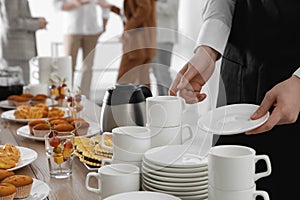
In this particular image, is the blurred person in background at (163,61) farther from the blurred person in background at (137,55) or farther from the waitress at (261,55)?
the waitress at (261,55)

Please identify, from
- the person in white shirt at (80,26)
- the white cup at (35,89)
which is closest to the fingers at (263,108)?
the white cup at (35,89)

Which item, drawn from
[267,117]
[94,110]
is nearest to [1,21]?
[94,110]

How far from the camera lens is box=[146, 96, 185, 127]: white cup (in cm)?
121

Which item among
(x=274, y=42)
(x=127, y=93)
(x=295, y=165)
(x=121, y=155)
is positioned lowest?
(x=295, y=165)

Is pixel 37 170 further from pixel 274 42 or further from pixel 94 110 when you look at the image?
pixel 274 42

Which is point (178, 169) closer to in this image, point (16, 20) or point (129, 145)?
point (129, 145)

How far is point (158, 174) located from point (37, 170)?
48 centimetres

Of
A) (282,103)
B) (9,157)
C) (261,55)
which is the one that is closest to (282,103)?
(282,103)

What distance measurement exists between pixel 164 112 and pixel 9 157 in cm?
48

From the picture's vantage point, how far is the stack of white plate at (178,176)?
43.6 inches

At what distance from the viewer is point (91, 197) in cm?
124

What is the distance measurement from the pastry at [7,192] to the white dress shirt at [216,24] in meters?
0.73

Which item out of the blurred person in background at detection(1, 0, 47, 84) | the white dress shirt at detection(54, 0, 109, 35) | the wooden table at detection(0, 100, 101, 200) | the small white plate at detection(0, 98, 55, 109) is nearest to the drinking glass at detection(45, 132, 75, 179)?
the wooden table at detection(0, 100, 101, 200)

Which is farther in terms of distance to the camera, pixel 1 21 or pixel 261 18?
pixel 1 21
